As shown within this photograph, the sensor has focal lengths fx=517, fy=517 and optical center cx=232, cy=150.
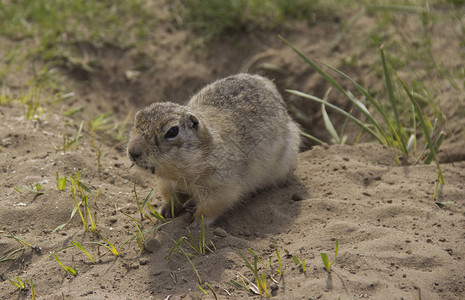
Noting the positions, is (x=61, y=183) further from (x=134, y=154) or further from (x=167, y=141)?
(x=167, y=141)

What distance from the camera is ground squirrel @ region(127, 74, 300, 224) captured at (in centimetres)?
437

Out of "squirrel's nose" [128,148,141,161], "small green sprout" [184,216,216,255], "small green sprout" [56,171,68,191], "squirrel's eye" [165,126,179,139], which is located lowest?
"small green sprout" [184,216,216,255]

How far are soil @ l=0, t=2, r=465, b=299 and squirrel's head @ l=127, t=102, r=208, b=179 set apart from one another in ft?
1.79

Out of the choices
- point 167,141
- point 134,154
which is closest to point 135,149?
point 134,154

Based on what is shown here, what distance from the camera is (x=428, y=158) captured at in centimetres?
545

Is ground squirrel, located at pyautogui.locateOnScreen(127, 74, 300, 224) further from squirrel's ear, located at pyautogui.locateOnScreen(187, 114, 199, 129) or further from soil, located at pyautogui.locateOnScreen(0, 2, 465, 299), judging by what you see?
soil, located at pyautogui.locateOnScreen(0, 2, 465, 299)

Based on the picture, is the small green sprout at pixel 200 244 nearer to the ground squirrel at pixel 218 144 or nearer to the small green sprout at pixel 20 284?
the ground squirrel at pixel 218 144

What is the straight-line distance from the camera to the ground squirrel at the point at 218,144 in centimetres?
437

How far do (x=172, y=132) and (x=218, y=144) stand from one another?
0.54 metres

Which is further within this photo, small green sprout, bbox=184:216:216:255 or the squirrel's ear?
the squirrel's ear

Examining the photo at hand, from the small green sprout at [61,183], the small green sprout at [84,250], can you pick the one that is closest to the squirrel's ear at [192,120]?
the small green sprout at [61,183]

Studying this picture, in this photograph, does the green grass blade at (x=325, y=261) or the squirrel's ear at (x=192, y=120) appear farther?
the squirrel's ear at (x=192, y=120)

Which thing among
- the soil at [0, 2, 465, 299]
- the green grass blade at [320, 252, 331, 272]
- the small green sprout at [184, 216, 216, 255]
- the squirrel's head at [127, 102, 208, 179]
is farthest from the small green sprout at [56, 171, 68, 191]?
the green grass blade at [320, 252, 331, 272]

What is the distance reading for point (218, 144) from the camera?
4.77 metres
